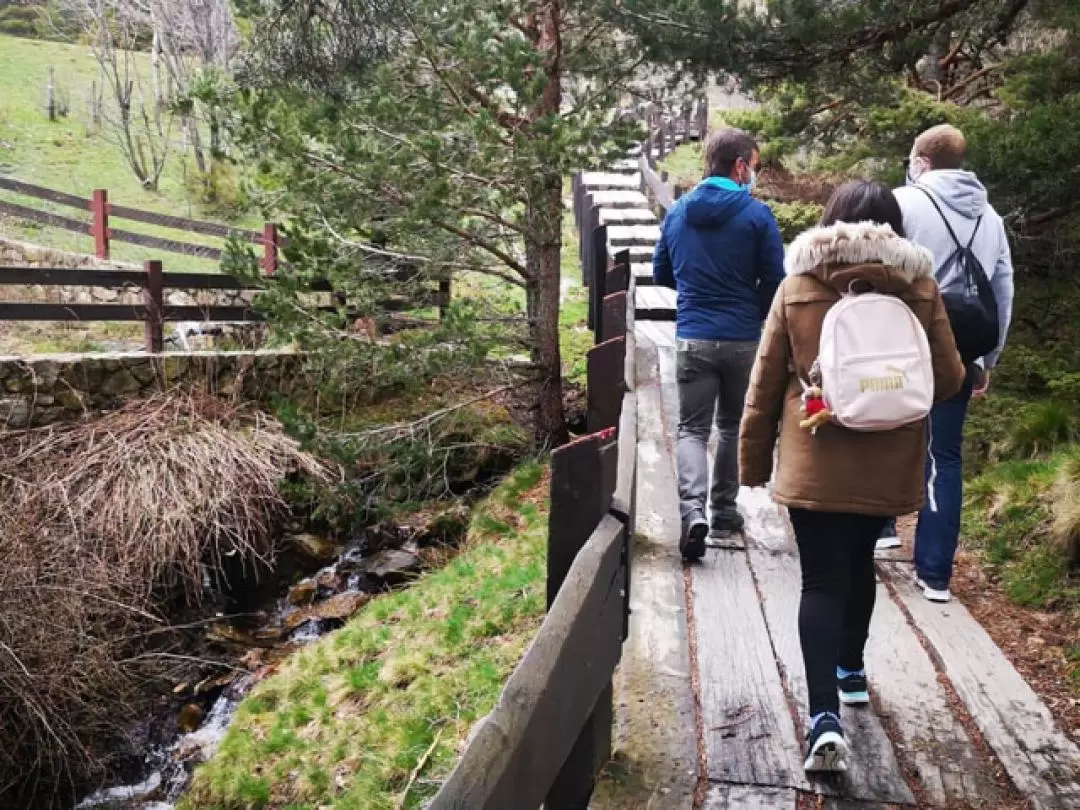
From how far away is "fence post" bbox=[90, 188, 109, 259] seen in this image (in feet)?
53.0

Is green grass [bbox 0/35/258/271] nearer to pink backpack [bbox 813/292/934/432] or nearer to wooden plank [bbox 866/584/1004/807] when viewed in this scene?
wooden plank [bbox 866/584/1004/807]

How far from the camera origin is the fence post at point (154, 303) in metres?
11.2

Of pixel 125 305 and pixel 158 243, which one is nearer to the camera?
pixel 125 305

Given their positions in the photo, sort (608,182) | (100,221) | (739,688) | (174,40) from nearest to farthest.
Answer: (739,688), (100,221), (608,182), (174,40)

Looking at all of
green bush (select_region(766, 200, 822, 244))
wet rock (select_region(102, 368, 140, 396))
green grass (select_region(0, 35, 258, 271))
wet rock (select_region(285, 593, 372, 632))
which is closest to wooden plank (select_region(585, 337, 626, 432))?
wet rock (select_region(285, 593, 372, 632))

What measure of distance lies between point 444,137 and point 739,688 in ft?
18.9

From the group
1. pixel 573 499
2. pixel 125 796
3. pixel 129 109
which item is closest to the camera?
pixel 573 499

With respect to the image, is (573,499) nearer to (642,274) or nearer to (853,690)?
(853,690)

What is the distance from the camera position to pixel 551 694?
207 cm

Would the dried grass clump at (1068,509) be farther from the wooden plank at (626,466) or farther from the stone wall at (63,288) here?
the stone wall at (63,288)

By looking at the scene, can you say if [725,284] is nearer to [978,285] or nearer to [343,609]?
[978,285]

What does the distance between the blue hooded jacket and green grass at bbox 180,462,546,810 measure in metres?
2.10

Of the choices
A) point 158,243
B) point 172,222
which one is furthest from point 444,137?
point 158,243

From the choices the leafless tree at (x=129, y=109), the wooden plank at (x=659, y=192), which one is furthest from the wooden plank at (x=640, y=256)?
the leafless tree at (x=129, y=109)
